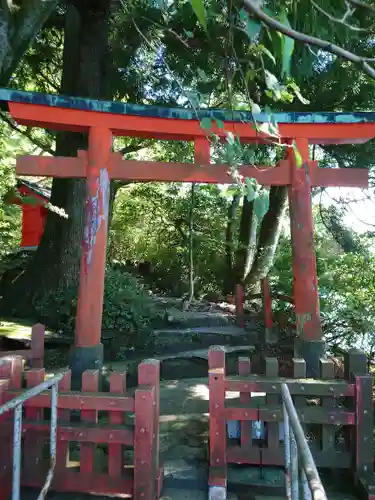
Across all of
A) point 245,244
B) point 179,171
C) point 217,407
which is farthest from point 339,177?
point 245,244

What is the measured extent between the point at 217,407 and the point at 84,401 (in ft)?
3.08

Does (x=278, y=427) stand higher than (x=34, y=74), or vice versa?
(x=34, y=74)

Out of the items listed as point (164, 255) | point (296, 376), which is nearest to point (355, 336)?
point (296, 376)

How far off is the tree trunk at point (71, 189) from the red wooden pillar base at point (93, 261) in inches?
126

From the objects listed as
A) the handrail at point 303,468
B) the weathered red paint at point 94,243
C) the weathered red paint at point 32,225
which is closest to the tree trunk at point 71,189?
the weathered red paint at point 94,243

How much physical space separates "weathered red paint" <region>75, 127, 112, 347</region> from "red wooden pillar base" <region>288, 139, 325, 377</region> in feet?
7.23

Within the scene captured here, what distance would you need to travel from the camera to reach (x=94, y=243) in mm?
4648

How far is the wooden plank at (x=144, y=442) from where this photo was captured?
2.59 m

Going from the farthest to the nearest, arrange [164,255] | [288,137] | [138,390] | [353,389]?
[164,255] < [288,137] < [353,389] < [138,390]

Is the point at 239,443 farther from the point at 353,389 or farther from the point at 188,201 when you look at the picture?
the point at 188,201

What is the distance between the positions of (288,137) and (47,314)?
4882 millimetres

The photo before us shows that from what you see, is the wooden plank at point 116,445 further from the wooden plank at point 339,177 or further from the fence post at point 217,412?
the wooden plank at point 339,177

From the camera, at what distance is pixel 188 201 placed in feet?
39.5

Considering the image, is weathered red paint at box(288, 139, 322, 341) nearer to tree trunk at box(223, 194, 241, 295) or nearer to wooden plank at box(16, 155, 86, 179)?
wooden plank at box(16, 155, 86, 179)
